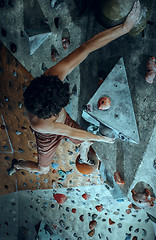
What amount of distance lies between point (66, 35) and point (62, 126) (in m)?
0.74

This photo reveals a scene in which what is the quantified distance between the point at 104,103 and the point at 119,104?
0.10 metres

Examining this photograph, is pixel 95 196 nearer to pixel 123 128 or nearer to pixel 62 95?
pixel 123 128

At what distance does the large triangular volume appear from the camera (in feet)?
5.48

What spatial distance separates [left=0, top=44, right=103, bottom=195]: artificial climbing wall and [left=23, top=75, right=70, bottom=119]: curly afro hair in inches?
28.8

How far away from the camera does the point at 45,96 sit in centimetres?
143

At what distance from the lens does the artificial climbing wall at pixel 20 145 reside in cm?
220

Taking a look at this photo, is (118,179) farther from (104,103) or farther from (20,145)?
(20,145)

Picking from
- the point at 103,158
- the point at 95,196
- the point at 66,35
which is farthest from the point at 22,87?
the point at 95,196

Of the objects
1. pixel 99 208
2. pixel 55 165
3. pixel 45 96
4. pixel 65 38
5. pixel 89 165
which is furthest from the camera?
pixel 99 208

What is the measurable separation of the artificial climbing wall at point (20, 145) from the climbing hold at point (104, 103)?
0.69m

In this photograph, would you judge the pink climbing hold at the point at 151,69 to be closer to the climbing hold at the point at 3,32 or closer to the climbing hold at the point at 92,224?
the climbing hold at the point at 3,32

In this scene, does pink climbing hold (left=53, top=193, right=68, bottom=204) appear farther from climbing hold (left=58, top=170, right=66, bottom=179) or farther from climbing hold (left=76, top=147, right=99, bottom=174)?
climbing hold (left=76, top=147, right=99, bottom=174)

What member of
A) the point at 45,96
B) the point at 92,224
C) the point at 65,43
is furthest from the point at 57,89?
the point at 92,224

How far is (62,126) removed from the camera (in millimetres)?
1625
